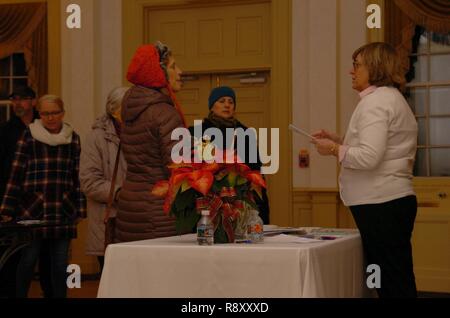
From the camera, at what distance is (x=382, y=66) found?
3723 millimetres

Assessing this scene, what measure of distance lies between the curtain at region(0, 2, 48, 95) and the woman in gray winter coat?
3.34m

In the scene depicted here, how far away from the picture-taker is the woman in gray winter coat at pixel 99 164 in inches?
200

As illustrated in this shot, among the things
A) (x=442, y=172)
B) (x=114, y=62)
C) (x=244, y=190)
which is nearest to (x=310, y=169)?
(x=442, y=172)

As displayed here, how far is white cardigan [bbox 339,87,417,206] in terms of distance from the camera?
137 inches

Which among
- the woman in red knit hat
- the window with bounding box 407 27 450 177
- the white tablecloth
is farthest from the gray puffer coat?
the window with bounding box 407 27 450 177

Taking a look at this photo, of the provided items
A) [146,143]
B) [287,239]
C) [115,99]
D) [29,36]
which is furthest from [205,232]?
[29,36]

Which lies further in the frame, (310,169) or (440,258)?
(310,169)

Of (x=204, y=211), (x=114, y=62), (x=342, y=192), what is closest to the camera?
(x=204, y=211)

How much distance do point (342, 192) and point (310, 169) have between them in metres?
3.93

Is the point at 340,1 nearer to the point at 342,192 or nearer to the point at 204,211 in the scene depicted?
the point at 342,192

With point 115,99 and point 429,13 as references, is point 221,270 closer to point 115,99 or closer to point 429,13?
point 115,99

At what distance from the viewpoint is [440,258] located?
7156 millimetres

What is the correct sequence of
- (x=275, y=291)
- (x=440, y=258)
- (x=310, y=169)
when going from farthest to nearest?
1. (x=310, y=169)
2. (x=440, y=258)
3. (x=275, y=291)

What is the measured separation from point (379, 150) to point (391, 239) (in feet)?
1.35
